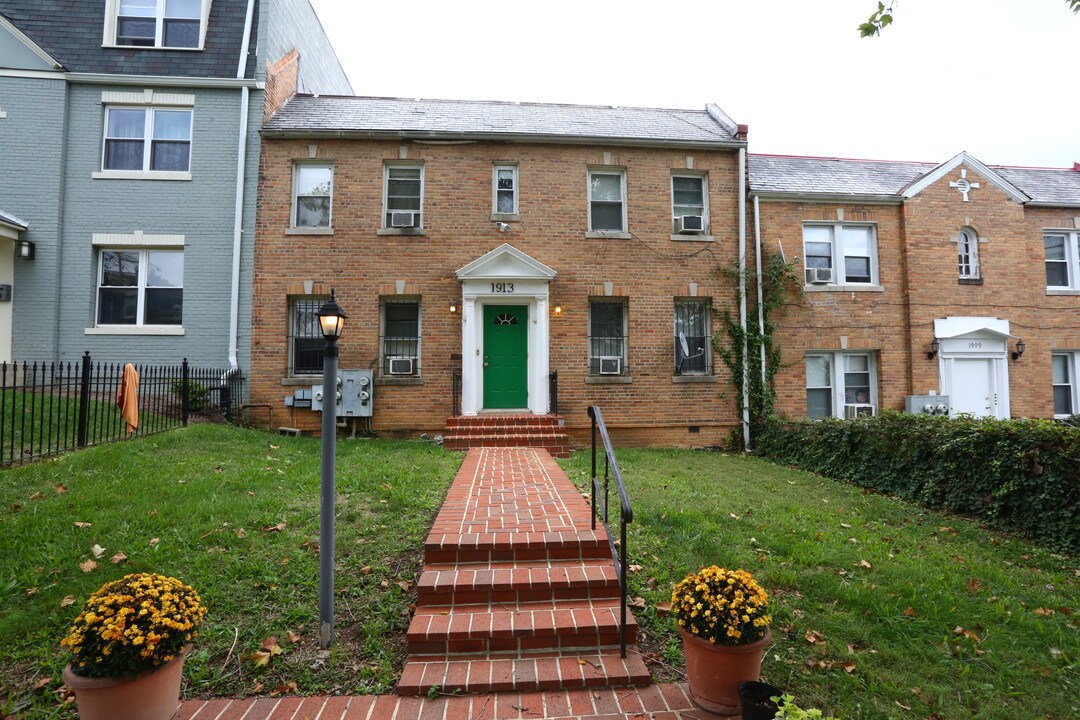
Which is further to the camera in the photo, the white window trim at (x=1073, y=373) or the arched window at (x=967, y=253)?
the white window trim at (x=1073, y=373)

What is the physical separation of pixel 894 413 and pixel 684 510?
4652 millimetres

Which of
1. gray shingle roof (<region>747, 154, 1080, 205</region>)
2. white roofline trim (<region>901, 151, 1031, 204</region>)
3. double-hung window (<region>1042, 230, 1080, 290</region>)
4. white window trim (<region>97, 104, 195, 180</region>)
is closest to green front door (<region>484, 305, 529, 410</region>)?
gray shingle roof (<region>747, 154, 1080, 205</region>)

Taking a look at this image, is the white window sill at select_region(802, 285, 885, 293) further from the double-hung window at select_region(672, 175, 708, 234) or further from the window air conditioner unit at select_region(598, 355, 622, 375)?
the window air conditioner unit at select_region(598, 355, 622, 375)

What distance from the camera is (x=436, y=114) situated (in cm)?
1177

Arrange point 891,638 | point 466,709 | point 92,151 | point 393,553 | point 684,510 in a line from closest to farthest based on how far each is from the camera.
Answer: point 466,709 < point 891,638 < point 393,553 < point 684,510 < point 92,151

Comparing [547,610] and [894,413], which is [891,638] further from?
[894,413]

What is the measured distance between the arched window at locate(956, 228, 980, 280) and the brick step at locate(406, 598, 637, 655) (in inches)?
517

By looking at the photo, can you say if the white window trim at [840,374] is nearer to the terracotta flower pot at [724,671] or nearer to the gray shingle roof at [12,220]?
the terracotta flower pot at [724,671]

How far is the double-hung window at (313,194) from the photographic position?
10672 mm

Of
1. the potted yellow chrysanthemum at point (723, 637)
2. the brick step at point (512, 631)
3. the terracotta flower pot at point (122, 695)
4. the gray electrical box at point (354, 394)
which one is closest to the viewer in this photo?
the terracotta flower pot at point (122, 695)

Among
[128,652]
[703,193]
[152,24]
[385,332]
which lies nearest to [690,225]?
[703,193]

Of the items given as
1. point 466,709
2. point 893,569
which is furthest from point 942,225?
point 466,709

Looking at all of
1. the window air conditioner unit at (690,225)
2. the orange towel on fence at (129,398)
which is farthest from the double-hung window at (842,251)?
the orange towel on fence at (129,398)

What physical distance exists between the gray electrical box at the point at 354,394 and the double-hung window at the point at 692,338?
21.6 ft
